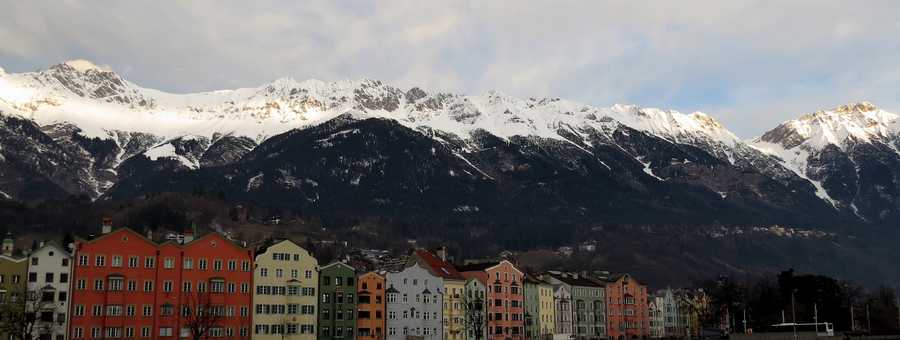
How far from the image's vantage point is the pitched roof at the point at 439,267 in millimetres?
163688

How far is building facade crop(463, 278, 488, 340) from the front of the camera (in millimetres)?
159125

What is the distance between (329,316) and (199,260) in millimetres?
21040

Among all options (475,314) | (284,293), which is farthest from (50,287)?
(475,314)

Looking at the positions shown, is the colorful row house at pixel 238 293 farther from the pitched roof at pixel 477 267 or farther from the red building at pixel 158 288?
the pitched roof at pixel 477 267

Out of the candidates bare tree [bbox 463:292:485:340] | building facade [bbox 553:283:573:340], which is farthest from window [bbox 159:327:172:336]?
building facade [bbox 553:283:573:340]

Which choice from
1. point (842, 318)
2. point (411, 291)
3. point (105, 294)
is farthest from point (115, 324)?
point (842, 318)

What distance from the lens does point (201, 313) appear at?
130000 millimetres

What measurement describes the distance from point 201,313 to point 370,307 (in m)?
30.0

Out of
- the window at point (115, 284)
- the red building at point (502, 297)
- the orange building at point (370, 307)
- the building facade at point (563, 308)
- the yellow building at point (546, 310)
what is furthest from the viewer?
the building facade at point (563, 308)

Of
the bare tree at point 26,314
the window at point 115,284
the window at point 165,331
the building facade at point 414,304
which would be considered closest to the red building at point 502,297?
the building facade at point 414,304

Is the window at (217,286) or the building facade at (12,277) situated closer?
the building facade at (12,277)

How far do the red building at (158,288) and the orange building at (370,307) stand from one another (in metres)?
18.6

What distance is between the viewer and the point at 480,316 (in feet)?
521

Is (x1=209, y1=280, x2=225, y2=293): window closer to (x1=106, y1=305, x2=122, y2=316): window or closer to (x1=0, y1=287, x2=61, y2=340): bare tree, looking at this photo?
(x1=106, y1=305, x2=122, y2=316): window
